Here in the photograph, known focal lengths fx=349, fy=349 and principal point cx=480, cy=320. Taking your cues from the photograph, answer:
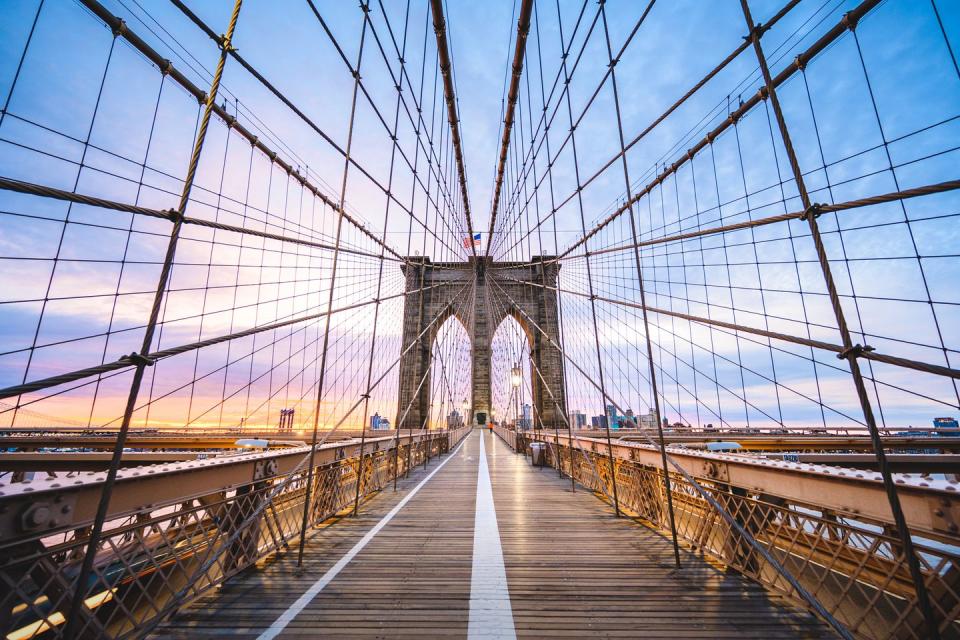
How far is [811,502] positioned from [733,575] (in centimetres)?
82

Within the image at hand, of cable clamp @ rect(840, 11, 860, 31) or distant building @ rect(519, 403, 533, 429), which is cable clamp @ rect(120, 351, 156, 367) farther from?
distant building @ rect(519, 403, 533, 429)

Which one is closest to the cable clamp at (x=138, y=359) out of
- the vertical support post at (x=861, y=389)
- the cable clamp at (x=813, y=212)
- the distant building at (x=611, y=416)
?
the vertical support post at (x=861, y=389)

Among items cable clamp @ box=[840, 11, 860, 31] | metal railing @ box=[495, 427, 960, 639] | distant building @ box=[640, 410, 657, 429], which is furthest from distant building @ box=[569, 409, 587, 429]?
cable clamp @ box=[840, 11, 860, 31]

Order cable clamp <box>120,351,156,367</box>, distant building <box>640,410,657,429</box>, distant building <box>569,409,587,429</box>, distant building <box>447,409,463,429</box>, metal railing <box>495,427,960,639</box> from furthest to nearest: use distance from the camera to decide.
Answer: distant building <box>447,409,463,429</box> < distant building <box>640,410,657,429</box> < distant building <box>569,409,587,429</box> < cable clamp <box>120,351,156,367</box> < metal railing <box>495,427,960,639</box>

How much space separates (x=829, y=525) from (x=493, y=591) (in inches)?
82.6

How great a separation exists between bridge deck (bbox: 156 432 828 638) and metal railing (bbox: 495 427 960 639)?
32 centimetres

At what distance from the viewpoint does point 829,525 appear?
6.74 feet

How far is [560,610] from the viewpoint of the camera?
85.4 inches

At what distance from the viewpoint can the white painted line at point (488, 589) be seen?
1.96m

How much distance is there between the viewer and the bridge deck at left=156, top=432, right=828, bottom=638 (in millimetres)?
1985

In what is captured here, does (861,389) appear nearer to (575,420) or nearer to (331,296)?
(331,296)

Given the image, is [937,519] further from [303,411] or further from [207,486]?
[303,411]

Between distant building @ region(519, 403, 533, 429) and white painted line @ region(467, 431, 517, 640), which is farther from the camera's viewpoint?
distant building @ region(519, 403, 533, 429)

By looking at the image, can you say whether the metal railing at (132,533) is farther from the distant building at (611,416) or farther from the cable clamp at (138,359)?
the distant building at (611,416)
